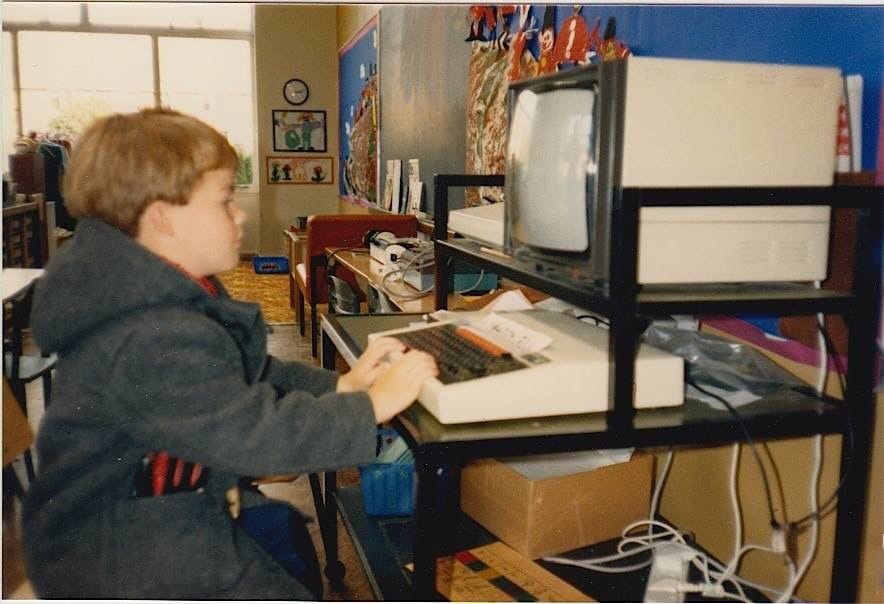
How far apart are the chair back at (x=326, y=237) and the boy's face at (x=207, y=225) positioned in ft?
10.1

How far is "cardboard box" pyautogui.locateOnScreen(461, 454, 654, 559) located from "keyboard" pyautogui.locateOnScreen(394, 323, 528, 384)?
1.20 ft

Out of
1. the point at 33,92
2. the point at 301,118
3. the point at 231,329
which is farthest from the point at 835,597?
the point at 33,92

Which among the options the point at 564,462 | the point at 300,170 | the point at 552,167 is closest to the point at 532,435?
the point at 552,167

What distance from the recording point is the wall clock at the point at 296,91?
8.22 m

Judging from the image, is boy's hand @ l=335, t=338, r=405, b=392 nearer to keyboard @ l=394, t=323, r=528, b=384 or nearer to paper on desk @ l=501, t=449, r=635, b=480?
keyboard @ l=394, t=323, r=528, b=384

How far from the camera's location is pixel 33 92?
25.5ft

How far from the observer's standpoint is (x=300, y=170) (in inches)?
330

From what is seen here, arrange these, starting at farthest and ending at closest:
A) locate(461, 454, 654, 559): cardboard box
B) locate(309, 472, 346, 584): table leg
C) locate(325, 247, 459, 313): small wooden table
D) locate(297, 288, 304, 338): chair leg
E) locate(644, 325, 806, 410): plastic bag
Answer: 1. locate(297, 288, 304, 338): chair leg
2. locate(325, 247, 459, 313): small wooden table
3. locate(309, 472, 346, 584): table leg
4. locate(461, 454, 654, 559): cardboard box
5. locate(644, 325, 806, 410): plastic bag

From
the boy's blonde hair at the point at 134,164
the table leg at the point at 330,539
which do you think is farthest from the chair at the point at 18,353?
the boy's blonde hair at the point at 134,164

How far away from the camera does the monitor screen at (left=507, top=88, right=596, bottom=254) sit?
1.03 metres

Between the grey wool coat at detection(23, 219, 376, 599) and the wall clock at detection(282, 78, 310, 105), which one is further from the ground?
the wall clock at detection(282, 78, 310, 105)

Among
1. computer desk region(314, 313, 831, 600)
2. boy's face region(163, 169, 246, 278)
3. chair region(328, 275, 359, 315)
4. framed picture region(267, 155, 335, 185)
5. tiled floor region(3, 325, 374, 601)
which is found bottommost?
tiled floor region(3, 325, 374, 601)

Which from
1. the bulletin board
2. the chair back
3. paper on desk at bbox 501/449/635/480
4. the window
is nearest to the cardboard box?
paper on desk at bbox 501/449/635/480

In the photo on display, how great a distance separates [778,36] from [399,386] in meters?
0.92
